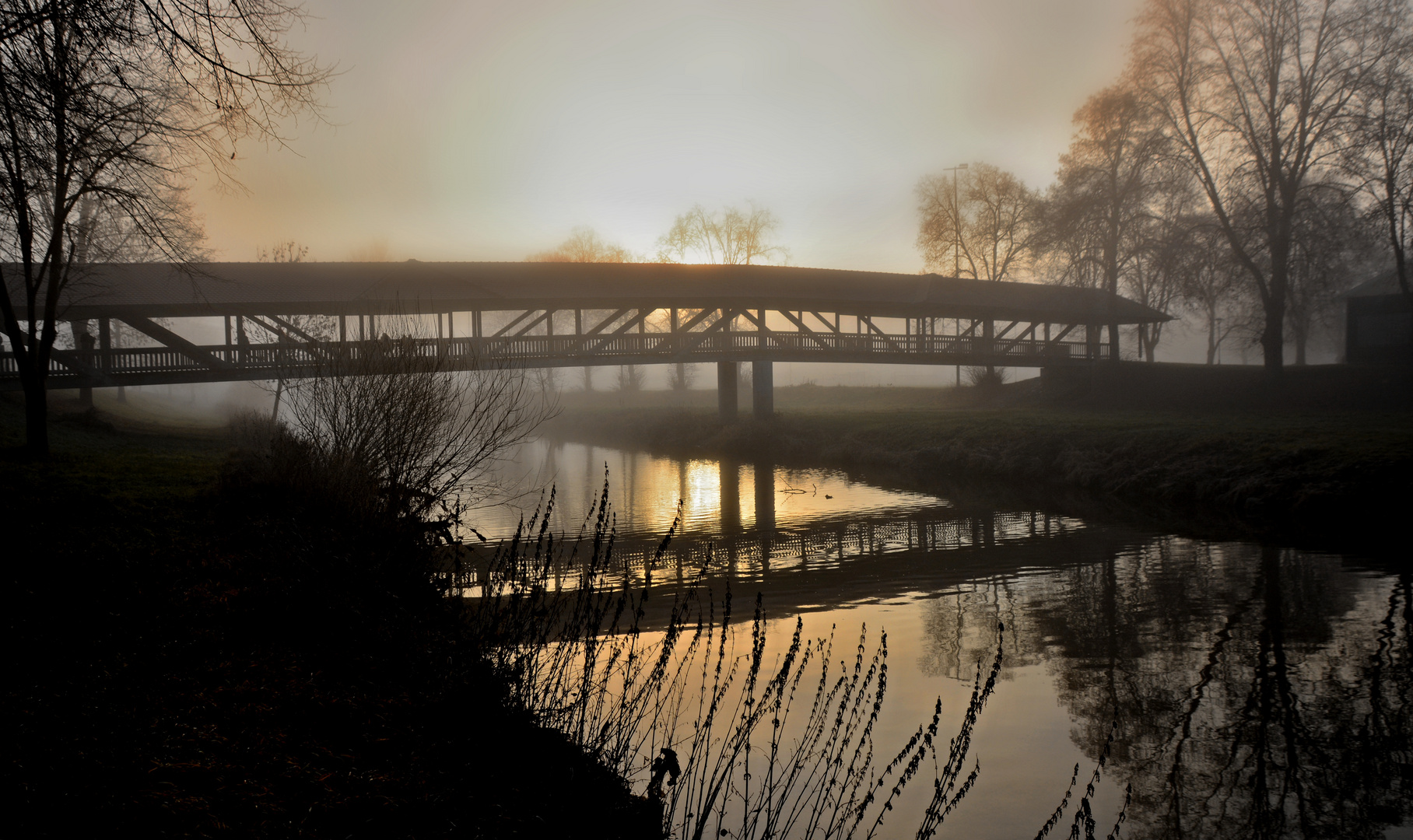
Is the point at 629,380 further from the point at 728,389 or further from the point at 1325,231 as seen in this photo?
the point at 1325,231

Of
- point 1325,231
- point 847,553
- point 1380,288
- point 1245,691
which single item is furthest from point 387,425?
point 1380,288

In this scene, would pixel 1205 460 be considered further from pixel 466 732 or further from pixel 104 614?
pixel 104 614

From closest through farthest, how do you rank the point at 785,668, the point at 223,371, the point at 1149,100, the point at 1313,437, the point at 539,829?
the point at 785,668 < the point at 539,829 < the point at 1313,437 < the point at 223,371 < the point at 1149,100

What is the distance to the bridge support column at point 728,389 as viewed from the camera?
25.1 meters

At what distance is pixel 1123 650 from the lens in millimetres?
6199

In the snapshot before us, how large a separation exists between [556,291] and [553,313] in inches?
115

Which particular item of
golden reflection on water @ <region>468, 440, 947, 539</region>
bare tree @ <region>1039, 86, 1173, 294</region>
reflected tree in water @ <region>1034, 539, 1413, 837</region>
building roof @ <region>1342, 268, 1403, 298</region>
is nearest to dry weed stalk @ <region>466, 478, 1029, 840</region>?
reflected tree in water @ <region>1034, 539, 1413, 837</region>

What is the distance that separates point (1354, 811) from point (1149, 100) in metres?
21.5

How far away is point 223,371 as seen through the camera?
17250 millimetres

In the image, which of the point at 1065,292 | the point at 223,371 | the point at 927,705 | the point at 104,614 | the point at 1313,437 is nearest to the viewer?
the point at 104,614

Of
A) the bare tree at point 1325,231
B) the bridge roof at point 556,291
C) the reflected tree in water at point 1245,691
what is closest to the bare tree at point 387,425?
the bridge roof at point 556,291

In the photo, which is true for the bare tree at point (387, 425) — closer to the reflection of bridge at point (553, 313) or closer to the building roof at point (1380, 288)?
the reflection of bridge at point (553, 313)

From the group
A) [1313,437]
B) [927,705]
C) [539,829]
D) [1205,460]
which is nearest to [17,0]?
[539,829]

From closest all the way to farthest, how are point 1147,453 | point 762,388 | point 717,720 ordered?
1. point 717,720
2. point 1147,453
3. point 762,388
